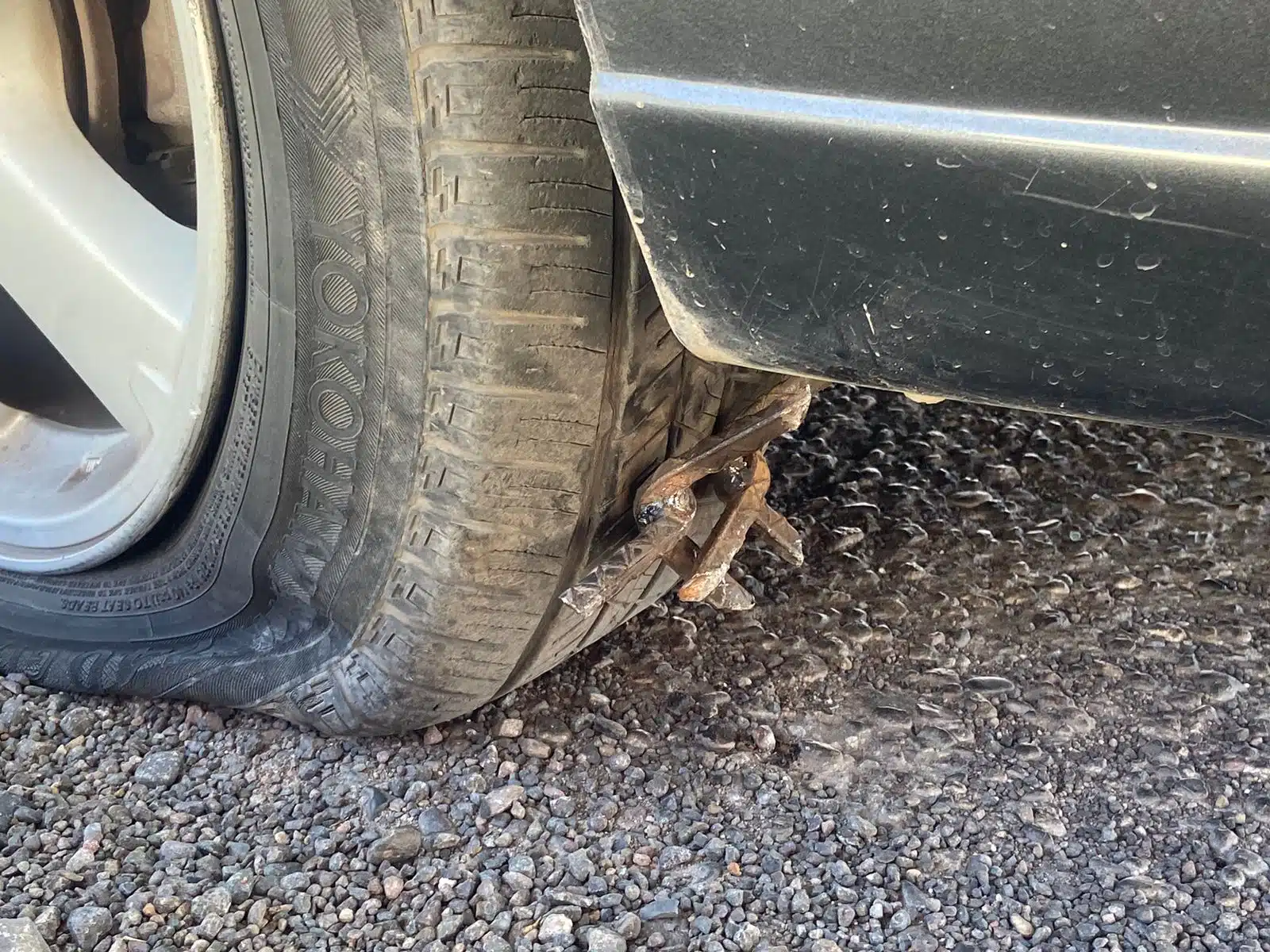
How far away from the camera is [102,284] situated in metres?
Result: 1.39

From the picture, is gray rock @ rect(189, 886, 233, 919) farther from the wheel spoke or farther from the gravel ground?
the wheel spoke

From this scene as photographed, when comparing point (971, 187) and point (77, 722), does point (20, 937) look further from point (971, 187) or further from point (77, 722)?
point (971, 187)

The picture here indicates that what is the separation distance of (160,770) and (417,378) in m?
0.64

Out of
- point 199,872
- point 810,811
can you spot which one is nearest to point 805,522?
point 810,811

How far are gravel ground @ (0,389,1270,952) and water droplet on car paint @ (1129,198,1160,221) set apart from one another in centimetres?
75

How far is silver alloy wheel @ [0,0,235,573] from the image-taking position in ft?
3.99

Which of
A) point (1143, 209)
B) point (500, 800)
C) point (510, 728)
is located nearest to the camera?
point (1143, 209)

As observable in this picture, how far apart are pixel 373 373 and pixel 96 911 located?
61 cm

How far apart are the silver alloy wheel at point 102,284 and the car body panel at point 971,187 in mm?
560

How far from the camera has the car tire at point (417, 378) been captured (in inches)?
39.6

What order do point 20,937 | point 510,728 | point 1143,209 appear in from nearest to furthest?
point 1143,209
point 20,937
point 510,728

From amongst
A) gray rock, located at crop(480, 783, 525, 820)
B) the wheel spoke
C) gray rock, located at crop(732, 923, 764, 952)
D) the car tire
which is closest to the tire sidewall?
the car tire

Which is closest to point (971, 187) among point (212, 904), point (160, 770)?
point (212, 904)

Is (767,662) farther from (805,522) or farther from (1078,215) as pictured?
(1078,215)
